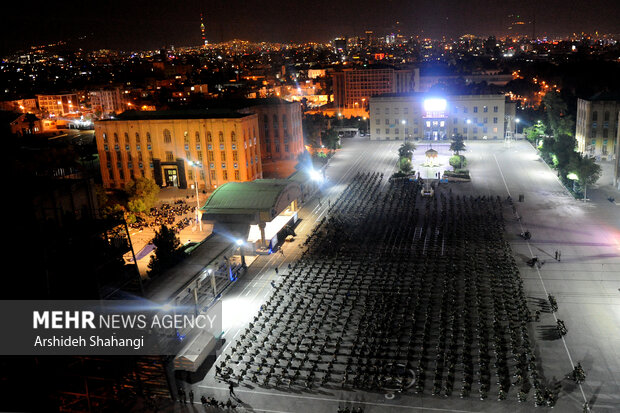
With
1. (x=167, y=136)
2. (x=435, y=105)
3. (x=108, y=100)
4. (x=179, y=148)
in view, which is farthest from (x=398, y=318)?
(x=108, y=100)

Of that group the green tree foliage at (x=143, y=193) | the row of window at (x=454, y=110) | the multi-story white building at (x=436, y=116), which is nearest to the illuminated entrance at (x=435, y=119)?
the multi-story white building at (x=436, y=116)

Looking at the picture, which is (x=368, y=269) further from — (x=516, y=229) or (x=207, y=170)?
(x=207, y=170)

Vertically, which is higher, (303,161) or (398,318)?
(303,161)

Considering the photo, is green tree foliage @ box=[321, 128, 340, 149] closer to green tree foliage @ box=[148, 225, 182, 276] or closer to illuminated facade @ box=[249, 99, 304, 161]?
illuminated facade @ box=[249, 99, 304, 161]

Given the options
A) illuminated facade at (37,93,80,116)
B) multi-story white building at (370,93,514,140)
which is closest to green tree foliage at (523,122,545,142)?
multi-story white building at (370,93,514,140)

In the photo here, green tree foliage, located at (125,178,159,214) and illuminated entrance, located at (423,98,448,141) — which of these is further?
illuminated entrance, located at (423,98,448,141)

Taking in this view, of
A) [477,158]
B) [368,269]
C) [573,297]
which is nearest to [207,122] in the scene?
[368,269]

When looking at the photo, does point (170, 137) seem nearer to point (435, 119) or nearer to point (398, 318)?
point (398, 318)

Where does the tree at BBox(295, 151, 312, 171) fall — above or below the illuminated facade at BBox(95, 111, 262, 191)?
below
